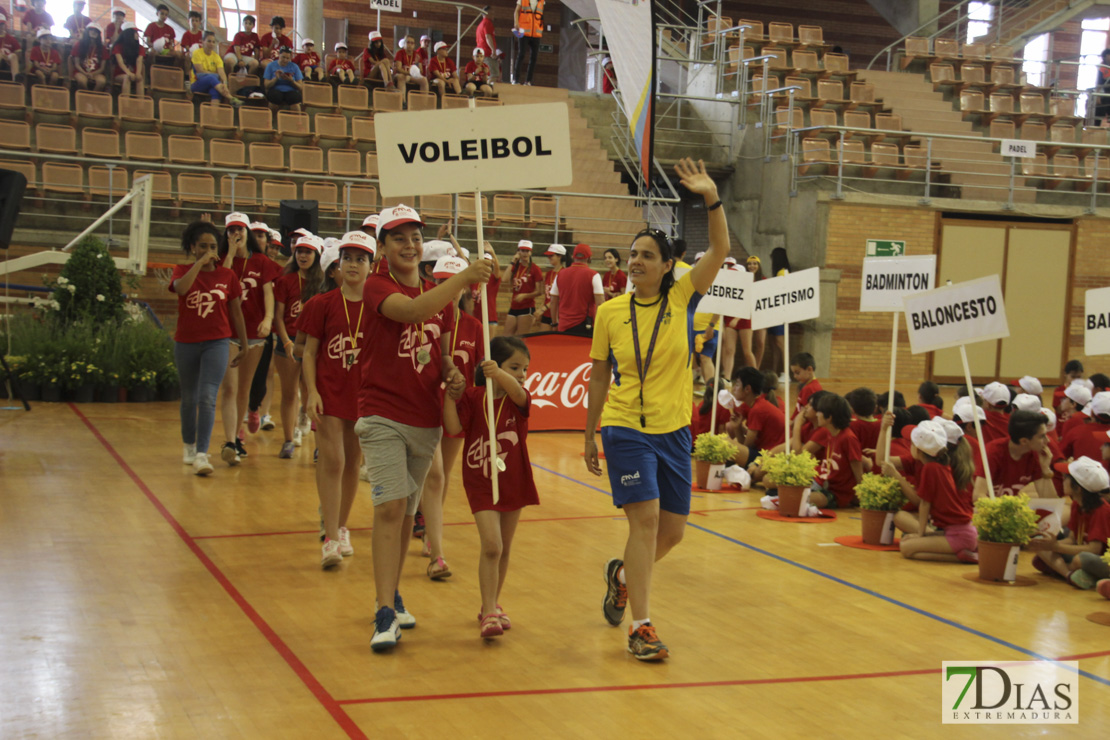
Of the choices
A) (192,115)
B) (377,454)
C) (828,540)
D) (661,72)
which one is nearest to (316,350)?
(377,454)

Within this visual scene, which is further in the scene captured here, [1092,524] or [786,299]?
[786,299]

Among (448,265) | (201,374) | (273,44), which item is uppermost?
(273,44)

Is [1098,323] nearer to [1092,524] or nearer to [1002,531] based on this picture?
[1092,524]

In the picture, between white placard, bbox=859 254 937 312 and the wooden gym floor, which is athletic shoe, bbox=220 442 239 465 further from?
white placard, bbox=859 254 937 312

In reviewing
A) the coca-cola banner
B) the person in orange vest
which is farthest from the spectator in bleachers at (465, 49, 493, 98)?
the coca-cola banner

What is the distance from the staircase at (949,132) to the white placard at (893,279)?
10989 millimetres

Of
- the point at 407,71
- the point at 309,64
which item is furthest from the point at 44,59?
the point at 407,71

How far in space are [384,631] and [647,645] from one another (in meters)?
1.23

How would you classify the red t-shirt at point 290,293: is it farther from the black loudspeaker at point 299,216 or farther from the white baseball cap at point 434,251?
the black loudspeaker at point 299,216

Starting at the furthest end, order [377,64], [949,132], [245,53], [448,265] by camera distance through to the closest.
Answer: [949,132] < [377,64] < [245,53] < [448,265]

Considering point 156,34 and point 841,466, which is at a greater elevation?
point 156,34

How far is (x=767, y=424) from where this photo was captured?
9672mm

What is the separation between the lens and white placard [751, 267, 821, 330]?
9062 millimetres

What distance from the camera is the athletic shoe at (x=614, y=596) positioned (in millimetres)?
5336
